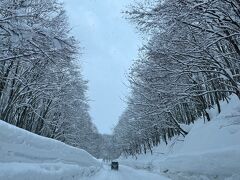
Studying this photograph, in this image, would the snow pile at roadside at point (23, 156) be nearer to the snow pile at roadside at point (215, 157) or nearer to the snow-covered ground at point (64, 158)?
the snow-covered ground at point (64, 158)

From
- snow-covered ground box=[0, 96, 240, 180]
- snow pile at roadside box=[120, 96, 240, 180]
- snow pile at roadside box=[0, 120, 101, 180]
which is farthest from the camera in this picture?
snow pile at roadside box=[120, 96, 240, 180]

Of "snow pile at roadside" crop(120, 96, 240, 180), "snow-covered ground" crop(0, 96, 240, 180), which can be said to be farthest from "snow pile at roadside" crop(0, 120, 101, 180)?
"snow pile at roadside" crop(120, 96, 240, 180)

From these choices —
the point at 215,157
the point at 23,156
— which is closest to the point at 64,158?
the point at 23,156

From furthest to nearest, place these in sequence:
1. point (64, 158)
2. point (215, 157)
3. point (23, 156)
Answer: point (64, 158)
point (215, 157)
point (23, 156)

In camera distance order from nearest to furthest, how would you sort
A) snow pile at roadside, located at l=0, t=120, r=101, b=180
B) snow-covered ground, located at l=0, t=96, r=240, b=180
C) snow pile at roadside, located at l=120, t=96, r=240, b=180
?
snow pile at roadside, located at l=0, t=120, r=101, b=180 < snow-covered ground, located at l=0, t=96, r=240, b=180 < snow pile at roadside, located at l=120, t=96, r=240, b=180

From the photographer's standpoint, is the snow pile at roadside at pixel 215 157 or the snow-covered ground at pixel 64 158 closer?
the snow-covered ground at pixel 64 158

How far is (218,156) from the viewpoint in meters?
12.8

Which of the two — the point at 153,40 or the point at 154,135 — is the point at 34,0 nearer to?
the point at 153,40

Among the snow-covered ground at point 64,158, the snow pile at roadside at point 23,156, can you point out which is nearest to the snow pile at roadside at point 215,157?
the snow-covered ground at point 64,158

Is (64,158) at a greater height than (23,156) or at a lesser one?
greater

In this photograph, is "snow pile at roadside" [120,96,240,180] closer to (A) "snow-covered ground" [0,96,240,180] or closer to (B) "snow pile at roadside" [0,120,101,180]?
(A) "snow-covered ground" [0,96,240,180]

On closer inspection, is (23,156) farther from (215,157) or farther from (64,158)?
(215,157)

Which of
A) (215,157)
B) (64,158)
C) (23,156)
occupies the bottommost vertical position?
(23,156)

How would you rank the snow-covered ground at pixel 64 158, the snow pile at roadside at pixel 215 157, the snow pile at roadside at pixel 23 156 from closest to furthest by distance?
the snow pile at roadside at pixel 23 156 < the snow-covered ground at pixel 64 158 < the snow pile at roadside at pixel 215 157
